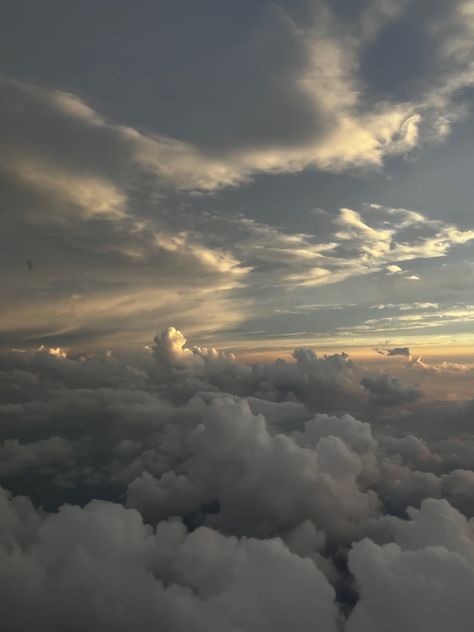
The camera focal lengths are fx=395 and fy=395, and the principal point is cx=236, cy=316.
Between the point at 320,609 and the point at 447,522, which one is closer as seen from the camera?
the point at 320,609

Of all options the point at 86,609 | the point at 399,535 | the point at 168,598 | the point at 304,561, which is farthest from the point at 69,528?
the point at 399,535

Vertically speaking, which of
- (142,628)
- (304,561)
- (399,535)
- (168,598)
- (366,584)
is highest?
(366,584)

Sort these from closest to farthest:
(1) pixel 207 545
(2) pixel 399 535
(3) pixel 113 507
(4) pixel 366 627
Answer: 1. (4) pixel 366 627
2. (1) pixel 207 545
3. (2) pixel 399 535
4. (3) pixel 113 507

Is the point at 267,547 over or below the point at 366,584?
below

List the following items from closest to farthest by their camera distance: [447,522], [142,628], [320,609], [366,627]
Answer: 1. [366,627]
2. [320,609]
3. [447,522]
4. [142,628]

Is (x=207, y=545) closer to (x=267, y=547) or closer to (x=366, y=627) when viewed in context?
(x=267, y=547)

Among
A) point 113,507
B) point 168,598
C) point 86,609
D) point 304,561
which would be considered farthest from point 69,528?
point 86,609

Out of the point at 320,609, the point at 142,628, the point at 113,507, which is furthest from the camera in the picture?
the point at 142,628

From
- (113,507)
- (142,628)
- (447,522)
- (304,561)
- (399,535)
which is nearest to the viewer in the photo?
(304,561)

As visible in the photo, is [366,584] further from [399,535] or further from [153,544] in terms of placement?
[153,544]
